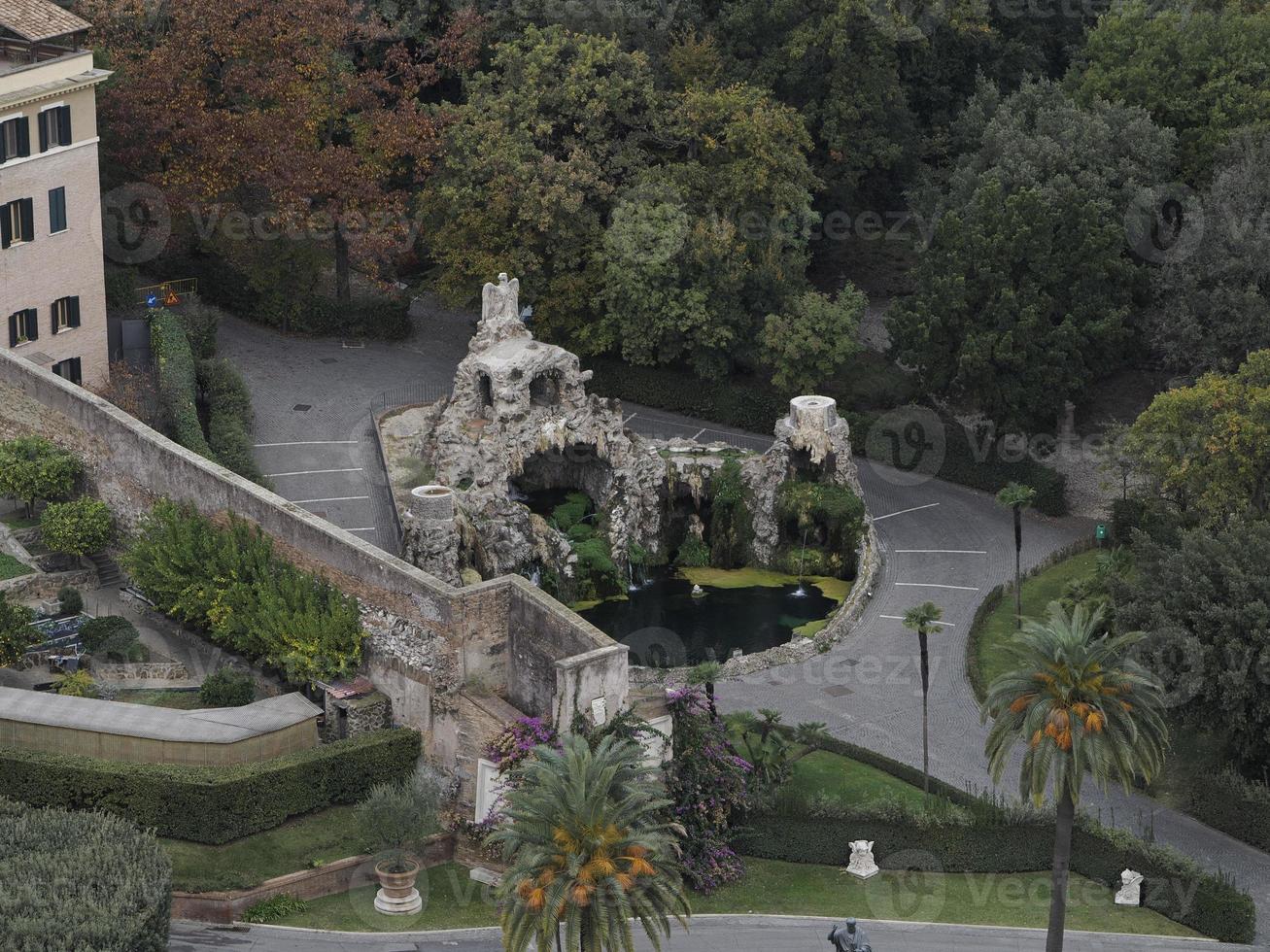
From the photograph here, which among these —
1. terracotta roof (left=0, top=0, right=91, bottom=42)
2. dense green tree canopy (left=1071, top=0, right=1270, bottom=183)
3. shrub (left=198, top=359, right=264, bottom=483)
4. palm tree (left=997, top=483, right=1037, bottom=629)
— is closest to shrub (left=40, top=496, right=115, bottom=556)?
shrub (left=198, top=359, right=264, bottom=483)

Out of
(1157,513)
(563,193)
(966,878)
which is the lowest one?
(966,878)

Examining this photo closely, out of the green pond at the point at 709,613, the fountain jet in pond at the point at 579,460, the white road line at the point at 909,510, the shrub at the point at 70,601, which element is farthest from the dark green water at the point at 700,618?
the shrub at the point at 70,601

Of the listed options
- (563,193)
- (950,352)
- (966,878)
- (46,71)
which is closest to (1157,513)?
(950,352)

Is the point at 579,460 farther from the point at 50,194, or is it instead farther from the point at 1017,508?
the point at 50,194

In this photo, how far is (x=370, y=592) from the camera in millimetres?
73250

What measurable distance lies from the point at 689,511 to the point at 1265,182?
24.9 meters

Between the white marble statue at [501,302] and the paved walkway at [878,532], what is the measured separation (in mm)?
7057

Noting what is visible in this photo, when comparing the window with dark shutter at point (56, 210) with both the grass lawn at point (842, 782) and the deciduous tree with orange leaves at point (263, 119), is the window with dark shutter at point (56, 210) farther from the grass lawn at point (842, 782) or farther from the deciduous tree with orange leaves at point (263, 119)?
the grass lawn at point (842, 782)

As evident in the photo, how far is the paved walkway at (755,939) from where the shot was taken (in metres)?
65.3

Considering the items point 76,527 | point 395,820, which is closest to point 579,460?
point 76,527

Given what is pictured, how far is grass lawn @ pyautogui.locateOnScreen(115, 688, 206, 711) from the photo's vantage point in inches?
2891

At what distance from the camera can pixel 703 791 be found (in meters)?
70.3

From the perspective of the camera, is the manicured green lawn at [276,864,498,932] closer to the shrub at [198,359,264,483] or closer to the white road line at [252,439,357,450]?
the shrub at [198,359,264,483]

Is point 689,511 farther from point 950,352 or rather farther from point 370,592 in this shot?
point 370,592
